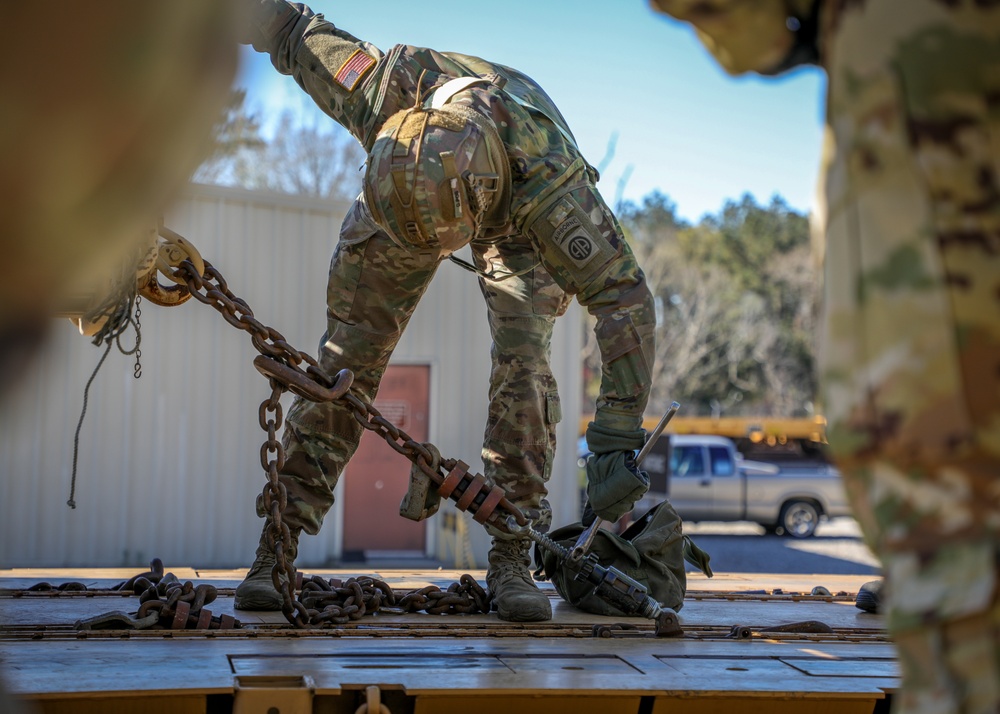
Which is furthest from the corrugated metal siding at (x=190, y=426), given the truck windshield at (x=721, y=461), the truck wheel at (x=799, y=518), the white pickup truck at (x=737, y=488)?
the truck wheel at (x=799, y=518)

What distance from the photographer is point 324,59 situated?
396 centimetres

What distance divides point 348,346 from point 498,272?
695mm

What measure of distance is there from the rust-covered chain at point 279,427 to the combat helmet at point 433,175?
52 centimetres

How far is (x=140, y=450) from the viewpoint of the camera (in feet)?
37.5

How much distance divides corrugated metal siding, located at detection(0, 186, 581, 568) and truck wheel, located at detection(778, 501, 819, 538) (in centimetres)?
597

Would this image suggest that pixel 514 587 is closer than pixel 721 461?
Yes

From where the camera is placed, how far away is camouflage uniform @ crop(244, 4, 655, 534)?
11.8 ft

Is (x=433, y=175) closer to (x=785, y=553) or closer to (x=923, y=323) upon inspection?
(x=923, y=323)

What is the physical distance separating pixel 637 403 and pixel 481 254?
1021 mm

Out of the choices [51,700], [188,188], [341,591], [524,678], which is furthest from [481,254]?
[188,188]

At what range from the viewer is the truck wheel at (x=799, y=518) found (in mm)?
17094

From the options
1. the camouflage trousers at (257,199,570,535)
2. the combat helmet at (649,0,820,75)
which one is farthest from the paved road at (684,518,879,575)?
the combat helmet at (649,0,820,75)

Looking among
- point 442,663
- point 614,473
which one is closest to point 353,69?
point 614,473

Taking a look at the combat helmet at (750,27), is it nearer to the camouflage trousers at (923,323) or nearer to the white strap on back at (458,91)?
the camouflage trousers at (923,323)
